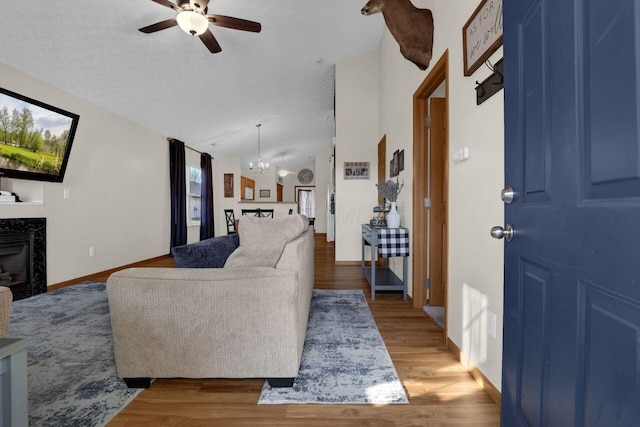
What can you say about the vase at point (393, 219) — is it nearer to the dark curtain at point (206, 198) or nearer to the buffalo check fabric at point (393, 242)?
the buffalo check fabric at point (393, 242)

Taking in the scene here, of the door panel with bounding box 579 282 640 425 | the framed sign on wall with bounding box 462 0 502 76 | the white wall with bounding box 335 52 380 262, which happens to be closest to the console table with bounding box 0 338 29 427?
the door panel with bounding box 579 282 640 425

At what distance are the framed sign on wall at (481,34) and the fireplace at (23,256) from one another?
4.34 metres

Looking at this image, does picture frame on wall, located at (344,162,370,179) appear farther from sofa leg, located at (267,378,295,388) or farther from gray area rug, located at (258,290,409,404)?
sofa leg, located at (267,378,295,388)

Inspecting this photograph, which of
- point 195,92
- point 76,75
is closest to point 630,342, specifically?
point 76,75

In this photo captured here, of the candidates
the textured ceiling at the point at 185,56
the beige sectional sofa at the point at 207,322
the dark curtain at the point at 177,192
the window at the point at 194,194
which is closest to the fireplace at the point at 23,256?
the textured ceiling at the point at 185,56

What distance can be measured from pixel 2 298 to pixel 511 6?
82.4 inches

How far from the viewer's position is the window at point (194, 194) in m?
6.88

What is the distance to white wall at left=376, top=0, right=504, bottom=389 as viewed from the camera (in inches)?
56.4

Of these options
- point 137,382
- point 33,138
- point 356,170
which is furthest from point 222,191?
point 137,382

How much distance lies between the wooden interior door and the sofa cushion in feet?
4.47

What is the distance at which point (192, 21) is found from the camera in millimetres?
2322

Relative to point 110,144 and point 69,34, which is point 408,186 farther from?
point 110,144

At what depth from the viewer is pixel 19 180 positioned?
10.5 ft

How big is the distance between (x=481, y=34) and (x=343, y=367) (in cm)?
199
